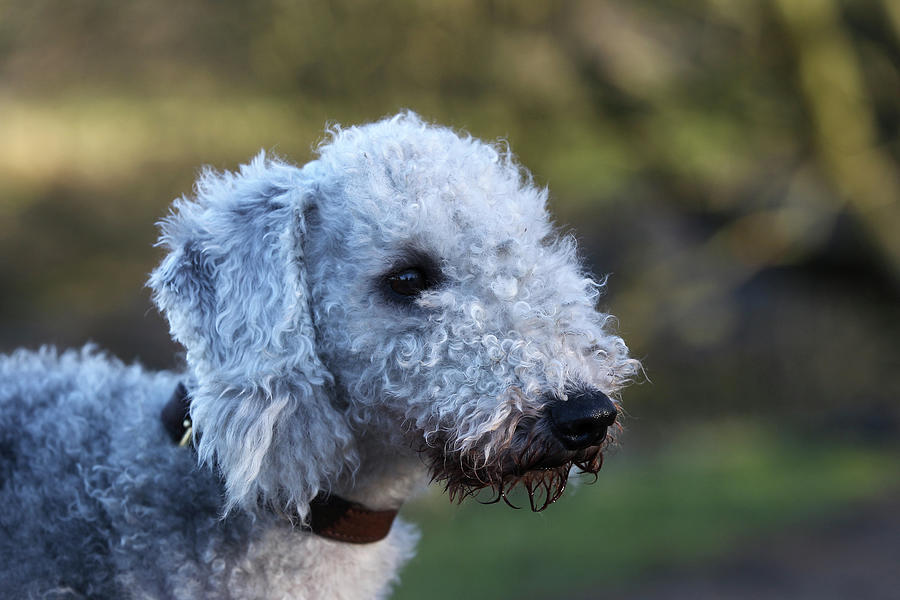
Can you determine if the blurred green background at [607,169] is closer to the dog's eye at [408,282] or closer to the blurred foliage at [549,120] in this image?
the blurred foliage at [549,120]

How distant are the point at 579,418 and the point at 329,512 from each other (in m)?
0.73

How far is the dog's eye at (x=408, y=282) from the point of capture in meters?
2.10

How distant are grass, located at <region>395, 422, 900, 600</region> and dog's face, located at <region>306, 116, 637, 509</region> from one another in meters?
3.67

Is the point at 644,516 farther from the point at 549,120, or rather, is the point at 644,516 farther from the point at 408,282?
the point at 408,282

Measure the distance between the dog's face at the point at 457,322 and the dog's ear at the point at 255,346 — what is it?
0.30 feet

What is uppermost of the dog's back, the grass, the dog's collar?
the grass

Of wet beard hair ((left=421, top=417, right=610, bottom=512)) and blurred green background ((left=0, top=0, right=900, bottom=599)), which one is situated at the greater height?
blurred green background ((left=0, top=0, right=900, bottom=599))

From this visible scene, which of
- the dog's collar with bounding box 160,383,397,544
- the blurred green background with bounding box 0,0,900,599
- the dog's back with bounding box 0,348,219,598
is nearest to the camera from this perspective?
the dog's back with bounding box 0,348,219,598

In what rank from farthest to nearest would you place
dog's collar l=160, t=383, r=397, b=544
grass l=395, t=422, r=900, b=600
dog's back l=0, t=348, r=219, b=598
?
grass l=395, t=422, r=900, b=600 → dog's collar l=160, t=383, r=397, b=544 → dog's back l=0, t=348, r=219, b=598

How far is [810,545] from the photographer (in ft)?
21.8

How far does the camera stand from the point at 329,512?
7.36ft

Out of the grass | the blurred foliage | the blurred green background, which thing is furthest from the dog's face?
the blurred foliage

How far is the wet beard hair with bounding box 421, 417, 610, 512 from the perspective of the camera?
1.91 metres

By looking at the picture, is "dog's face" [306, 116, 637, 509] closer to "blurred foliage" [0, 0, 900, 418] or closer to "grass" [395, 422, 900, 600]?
"grass" [395, 422, 900, 600]
